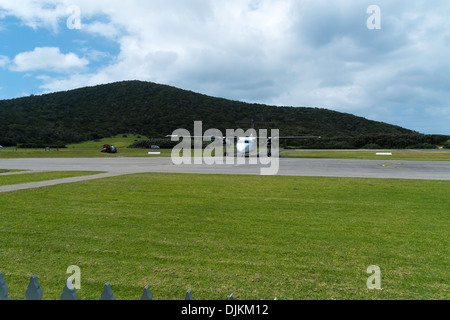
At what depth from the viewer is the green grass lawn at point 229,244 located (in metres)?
4.28

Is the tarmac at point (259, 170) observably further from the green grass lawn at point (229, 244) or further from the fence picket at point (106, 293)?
the fence picket at point (106, 293)

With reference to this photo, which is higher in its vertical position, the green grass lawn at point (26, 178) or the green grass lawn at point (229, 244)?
the green grass lawn at point (26, 178)

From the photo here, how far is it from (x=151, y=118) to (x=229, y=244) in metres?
99.1

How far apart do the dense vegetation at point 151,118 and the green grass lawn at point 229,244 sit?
66.4m

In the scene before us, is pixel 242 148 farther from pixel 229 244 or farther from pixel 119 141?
pixel 119 141

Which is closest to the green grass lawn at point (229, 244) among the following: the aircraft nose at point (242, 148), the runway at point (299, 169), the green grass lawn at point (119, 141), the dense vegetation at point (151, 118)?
the runway at point (299, 169)

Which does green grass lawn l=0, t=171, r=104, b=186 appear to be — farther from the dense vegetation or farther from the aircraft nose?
the dense vegetation

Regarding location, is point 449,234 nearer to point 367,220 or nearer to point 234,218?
point 367,220

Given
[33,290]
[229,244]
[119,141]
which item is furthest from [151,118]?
[33,290]

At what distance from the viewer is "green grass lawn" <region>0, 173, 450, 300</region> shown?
4.28m

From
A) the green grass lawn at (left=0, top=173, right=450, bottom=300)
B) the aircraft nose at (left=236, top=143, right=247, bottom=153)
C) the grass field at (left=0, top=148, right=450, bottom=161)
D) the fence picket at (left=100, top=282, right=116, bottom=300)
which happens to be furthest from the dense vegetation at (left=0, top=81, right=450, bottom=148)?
the fence picket at (left=100, top=282, right=116, bottom=300)

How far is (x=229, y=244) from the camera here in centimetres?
597

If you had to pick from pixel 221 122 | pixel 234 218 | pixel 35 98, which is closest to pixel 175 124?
pixel 221 122
